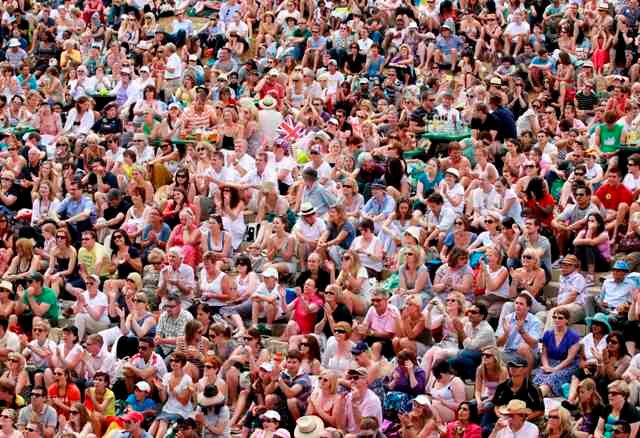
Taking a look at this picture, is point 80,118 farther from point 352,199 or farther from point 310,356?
point 310,356

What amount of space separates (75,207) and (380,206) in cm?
393

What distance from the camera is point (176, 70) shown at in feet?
83.8

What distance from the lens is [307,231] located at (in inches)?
766

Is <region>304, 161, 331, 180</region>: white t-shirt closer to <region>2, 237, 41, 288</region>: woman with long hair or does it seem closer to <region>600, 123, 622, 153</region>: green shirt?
<region>600, 123, 622, 153</region>: green shirt

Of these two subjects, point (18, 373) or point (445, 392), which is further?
point (18, 373)

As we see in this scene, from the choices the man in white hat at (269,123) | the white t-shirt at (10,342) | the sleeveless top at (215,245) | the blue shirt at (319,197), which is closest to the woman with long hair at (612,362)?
the blue shirt at (319,197)

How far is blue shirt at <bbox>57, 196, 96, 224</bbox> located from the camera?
21203 mm

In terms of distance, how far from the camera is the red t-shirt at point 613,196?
18.9 m

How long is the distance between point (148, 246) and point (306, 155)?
2.65 metres

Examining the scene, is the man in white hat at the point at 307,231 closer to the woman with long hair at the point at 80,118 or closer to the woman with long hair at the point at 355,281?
the woman with long hair at the point at 355,281

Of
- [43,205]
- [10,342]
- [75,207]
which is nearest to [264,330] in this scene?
[10,342]

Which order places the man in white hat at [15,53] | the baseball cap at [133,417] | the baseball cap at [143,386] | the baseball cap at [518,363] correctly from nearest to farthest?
the baseball cap at [518,363]
the baseball cap at [133,417]
the baseball cap at [143,386]
the man in white hat at [15,53]

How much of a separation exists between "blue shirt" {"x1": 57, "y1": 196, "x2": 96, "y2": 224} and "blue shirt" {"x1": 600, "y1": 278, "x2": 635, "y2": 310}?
22.3 feet

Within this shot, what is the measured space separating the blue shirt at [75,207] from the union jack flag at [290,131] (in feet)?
8.58
